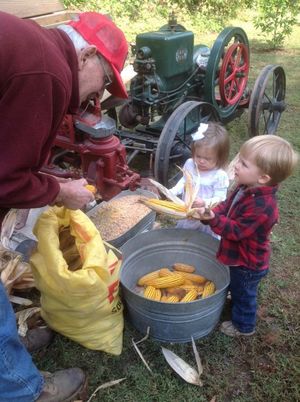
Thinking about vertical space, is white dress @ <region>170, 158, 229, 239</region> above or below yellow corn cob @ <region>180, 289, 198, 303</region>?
above

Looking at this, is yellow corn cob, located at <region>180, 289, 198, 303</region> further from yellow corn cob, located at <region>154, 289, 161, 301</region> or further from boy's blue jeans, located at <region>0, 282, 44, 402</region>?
boy's blue jeans, located at <region>0, 282, 44, 402</region>

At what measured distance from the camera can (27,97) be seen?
4.31 ft

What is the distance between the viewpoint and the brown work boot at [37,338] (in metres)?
2.33

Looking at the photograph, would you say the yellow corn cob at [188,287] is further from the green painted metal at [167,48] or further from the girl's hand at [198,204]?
the green painted metal at [167,48]

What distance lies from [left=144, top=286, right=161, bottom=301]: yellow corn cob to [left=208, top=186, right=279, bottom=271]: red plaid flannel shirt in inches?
18.0

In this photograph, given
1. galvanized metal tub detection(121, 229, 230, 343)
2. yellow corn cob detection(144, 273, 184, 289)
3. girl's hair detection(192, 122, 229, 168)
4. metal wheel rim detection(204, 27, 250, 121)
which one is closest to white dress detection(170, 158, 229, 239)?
girl's hair detection(192, 122, 229, 168)

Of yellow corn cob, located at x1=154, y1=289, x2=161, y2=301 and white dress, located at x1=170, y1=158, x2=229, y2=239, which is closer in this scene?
yellow corn cob, located at x1=154, y1=289, x2=161, y2=301

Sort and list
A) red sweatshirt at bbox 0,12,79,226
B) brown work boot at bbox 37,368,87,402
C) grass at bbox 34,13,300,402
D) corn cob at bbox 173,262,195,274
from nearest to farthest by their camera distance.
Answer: red sweatshirt at bbox 0,12,79,226
brown work boot at bbox 37,368,87,402
grass at bbox 34,13,300,402
corn cob at bbox 173,262,195,274

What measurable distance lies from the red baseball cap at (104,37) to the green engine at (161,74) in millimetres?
2074

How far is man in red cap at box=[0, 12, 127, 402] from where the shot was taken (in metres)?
1.31

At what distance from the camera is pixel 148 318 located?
89.3 inches

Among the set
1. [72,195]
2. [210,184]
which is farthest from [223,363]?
[72,195]

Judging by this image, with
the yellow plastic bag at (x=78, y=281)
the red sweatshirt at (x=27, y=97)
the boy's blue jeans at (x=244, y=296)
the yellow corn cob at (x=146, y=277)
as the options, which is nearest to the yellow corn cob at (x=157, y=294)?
the yellow corn cob at (x=146, y=277)

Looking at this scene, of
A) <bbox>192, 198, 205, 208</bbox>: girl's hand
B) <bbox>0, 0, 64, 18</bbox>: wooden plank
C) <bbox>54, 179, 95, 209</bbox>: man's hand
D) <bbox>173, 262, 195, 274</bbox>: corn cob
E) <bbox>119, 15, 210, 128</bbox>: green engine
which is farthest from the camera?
<bbox>119, 15, 210, 128</bbox>: green engine
